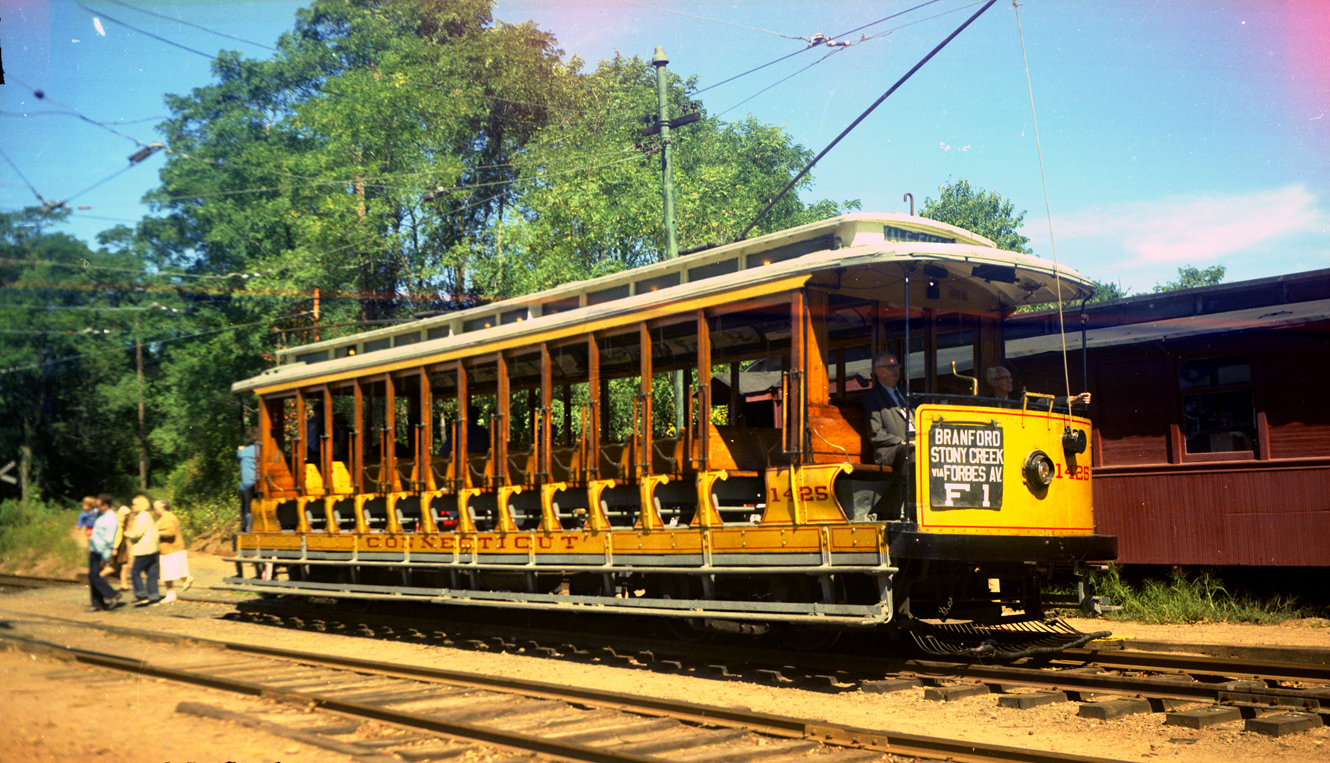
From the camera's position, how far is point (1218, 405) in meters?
13.1

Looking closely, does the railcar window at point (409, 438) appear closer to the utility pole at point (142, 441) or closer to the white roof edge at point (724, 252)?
the white roof edge at point (724, 252)

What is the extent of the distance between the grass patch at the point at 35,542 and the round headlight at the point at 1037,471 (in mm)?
13140

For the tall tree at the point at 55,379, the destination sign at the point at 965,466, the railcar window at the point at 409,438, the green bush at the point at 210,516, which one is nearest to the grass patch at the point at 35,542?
the green bush at the point at 210,516

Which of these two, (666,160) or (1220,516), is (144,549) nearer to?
(666,160)

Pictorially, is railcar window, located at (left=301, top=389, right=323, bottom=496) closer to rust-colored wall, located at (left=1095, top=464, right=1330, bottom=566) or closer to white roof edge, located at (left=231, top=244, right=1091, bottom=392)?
white roof edge, located at (left=231, top=244, right=1091, bottom=392)

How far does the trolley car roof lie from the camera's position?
28.5ft

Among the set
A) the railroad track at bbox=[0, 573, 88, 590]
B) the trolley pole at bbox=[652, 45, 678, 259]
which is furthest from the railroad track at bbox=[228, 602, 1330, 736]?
the railroad track at bbox=[0, 573, 88, 590]

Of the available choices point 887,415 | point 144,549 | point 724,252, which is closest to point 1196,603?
point 887,415

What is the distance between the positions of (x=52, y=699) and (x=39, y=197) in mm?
3868

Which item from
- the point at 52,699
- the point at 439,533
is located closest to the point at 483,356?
the point at 439,533

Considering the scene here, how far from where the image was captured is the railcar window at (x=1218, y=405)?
12922mm

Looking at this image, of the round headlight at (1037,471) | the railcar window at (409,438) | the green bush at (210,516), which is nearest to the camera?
the round headlight at (1037,471)

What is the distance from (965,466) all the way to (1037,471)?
0.77 meters

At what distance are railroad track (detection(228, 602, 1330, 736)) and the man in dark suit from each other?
1648mm
